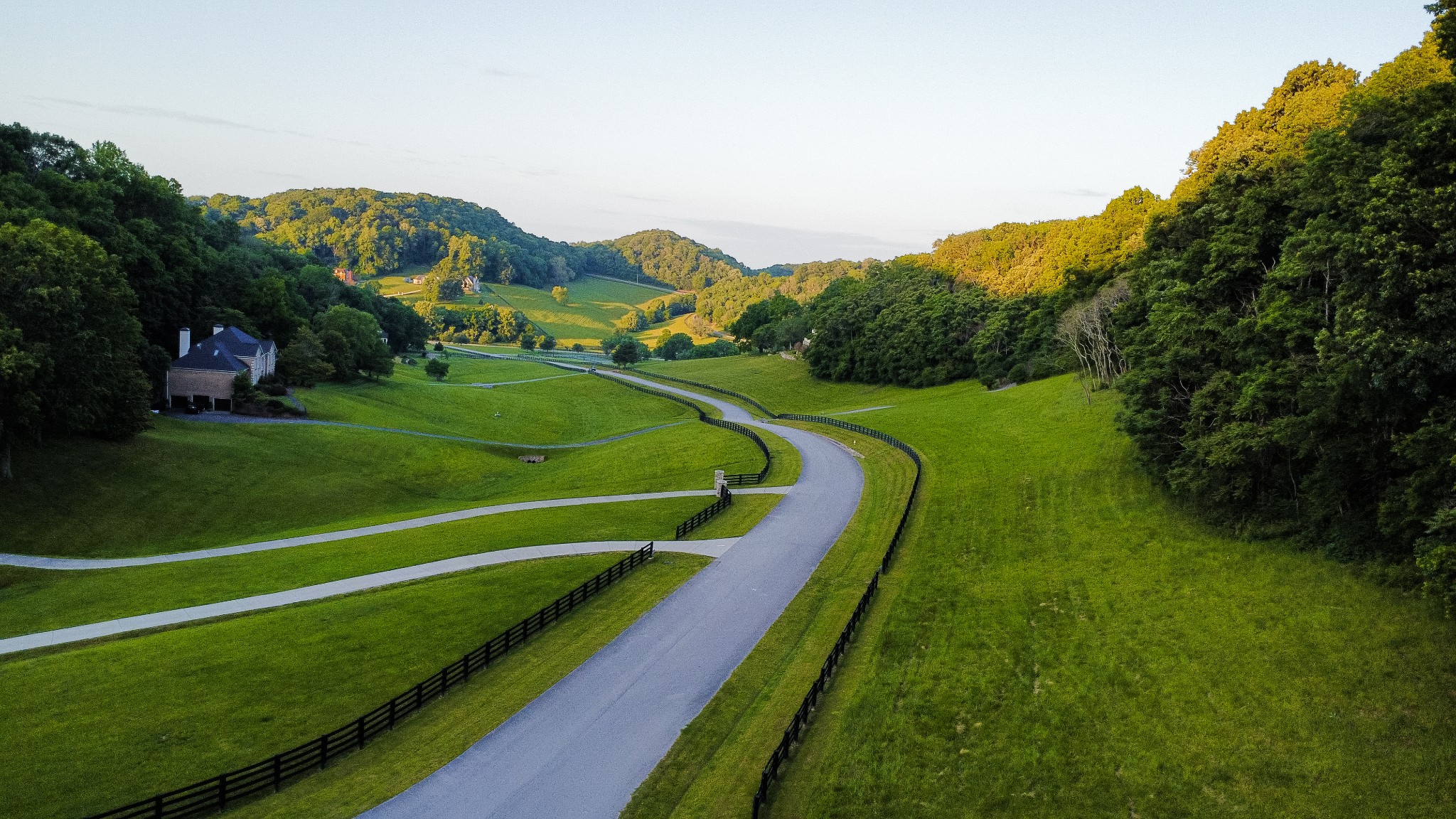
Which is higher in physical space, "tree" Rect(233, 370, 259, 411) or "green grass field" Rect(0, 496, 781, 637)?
"tree" Rect(233, 370, 259, 411)

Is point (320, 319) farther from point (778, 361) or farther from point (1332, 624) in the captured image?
point (1332, 624)

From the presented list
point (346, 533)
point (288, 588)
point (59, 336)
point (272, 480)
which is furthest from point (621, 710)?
point (59, 336)

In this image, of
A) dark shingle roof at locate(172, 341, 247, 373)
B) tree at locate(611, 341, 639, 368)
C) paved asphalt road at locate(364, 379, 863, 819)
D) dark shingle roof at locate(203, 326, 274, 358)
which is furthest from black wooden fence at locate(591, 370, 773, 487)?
dark shingle roof at locate(172, 341, 247, 373)

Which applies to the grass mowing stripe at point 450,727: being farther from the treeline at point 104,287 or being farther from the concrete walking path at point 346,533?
the treeline at point 104,287

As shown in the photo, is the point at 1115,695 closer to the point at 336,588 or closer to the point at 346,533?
the point at 336,588

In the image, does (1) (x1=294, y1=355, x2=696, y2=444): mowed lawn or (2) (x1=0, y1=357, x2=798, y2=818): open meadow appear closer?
(2) (x1=0, y1=357, x2=798, y2=818): open meadow

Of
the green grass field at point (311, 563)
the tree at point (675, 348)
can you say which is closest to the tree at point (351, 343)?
the green grass field at point (311, 563)

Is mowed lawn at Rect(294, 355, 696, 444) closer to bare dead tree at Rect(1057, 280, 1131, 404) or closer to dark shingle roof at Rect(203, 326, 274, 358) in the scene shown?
dark shingle roof at Rect(203, 326, 274, 358)
